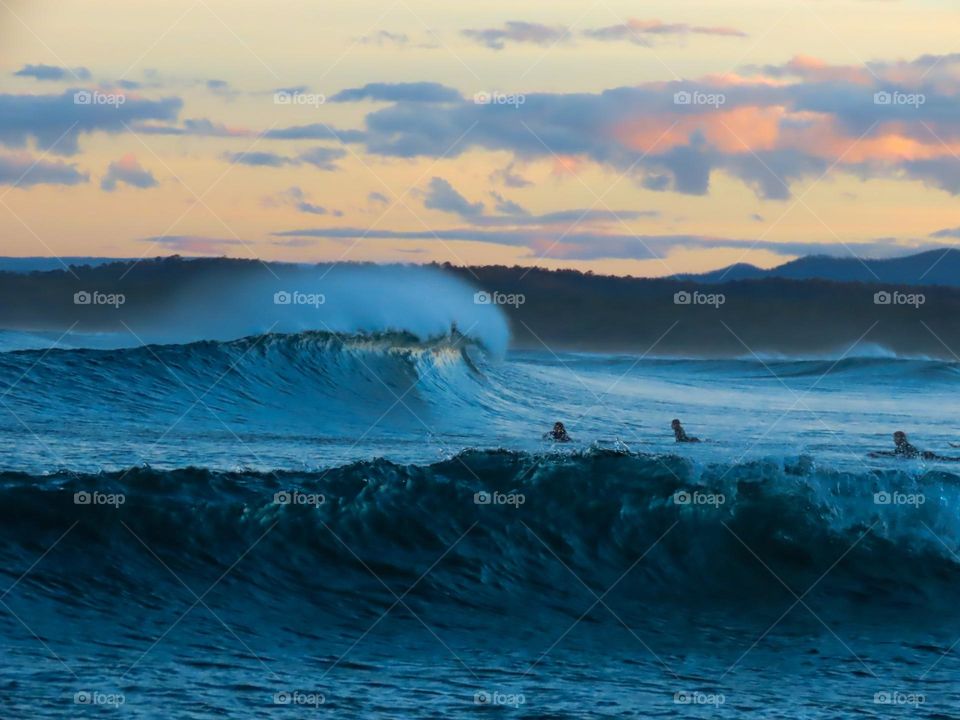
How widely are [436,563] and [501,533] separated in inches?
43.8

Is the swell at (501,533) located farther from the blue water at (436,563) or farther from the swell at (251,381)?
the swell at (251,381)

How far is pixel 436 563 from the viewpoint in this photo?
491 inches

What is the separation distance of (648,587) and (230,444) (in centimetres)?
620

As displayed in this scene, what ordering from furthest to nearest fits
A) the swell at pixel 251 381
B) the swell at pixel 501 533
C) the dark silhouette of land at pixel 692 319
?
1. the dark silhouette of land at pixel 692 319
2. the swell at pixel 251 381
3. the swell at pixel 501 533

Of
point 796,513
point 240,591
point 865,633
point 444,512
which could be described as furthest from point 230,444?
point 865,633

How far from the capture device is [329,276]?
3022cm

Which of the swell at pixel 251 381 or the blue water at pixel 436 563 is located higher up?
the swell at pixel 251 381

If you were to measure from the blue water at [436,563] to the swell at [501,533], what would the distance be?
3 centimetres

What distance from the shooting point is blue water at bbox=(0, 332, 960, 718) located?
8664 millimetres

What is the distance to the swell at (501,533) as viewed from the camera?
1165 cm

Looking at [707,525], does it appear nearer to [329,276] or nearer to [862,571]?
[862,571]

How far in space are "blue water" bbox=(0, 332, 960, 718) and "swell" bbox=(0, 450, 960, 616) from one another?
0.03 m

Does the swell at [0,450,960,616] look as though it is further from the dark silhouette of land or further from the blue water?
the dark silhouette of land

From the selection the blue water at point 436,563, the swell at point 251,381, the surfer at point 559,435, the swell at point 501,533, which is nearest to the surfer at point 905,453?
the blue water at point 436,563
